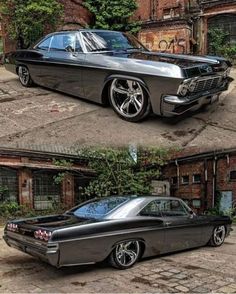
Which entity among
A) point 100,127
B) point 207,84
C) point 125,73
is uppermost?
point 125,73

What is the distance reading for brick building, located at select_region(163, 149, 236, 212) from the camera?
722 inches

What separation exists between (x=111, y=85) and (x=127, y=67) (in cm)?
55

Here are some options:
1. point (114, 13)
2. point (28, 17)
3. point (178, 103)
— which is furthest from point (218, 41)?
point (178, 103)

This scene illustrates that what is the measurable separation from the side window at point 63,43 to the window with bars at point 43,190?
825cm

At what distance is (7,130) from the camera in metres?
7.59

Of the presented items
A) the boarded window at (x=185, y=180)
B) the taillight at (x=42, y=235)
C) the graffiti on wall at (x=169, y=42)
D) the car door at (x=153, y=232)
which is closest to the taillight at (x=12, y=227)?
the taillight at (x=42, y=235)

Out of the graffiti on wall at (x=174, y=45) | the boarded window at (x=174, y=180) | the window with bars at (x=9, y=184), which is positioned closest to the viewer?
the window with bars at (x=9, y=184)

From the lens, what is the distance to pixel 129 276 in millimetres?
5445

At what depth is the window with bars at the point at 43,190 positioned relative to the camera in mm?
17016

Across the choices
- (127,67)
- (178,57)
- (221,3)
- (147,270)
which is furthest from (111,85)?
(221,3)

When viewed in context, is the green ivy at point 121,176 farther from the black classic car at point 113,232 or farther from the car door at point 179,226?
the black classic car at point 113,232

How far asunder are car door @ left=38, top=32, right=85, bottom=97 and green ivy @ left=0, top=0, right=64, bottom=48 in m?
7.24

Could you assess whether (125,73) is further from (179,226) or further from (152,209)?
(179,226)

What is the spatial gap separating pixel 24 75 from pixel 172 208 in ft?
18.5
